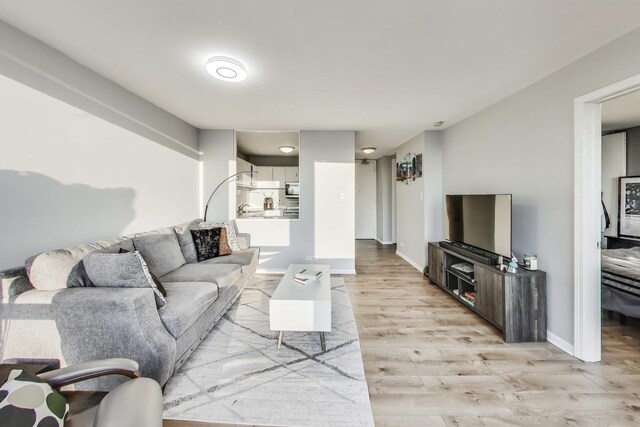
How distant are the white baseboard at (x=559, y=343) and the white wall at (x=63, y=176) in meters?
4.28

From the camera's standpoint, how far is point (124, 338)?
5.19 ft

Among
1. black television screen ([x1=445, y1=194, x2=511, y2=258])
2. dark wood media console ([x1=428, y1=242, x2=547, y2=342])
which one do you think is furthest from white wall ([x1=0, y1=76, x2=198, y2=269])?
black television screen ([x1=445, y1=194, x2=511, y2=258])

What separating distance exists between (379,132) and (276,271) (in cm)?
301

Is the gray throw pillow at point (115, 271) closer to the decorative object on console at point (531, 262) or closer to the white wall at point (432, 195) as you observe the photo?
the decorative object on console at point (531, 262)

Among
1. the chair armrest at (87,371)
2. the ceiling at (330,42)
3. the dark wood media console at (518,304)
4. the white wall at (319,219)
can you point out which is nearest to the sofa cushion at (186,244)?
the white wall at (319,219)

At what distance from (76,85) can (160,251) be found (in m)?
1.66

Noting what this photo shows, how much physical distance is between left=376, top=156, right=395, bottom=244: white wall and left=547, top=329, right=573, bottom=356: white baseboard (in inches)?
191

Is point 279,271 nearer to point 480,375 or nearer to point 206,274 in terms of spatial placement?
point 206,274

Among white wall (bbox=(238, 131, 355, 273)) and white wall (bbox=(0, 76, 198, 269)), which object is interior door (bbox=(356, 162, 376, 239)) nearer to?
white wall (bbox=(238, 131, 355, 273))

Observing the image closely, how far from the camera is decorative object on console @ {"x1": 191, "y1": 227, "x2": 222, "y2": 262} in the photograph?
Result: 343 centimetres

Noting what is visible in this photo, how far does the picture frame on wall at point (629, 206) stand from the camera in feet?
11.7

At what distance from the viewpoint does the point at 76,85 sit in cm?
223

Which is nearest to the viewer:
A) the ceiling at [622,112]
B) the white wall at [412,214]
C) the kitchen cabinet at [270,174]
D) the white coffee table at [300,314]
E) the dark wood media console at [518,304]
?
the white coffee table at [300,314]

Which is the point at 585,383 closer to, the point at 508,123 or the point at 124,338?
the point at 508,123
